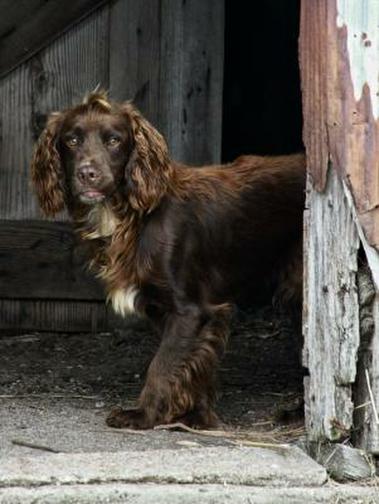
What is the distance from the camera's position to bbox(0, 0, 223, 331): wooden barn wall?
26.6 ft

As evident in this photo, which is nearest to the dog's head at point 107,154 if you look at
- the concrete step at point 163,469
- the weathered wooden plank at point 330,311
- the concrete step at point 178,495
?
the weathered wooden plank at point 330,311

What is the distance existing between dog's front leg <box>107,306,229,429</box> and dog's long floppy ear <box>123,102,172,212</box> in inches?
21.3

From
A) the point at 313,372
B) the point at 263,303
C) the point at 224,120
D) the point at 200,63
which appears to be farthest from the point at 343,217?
the point at 224,120

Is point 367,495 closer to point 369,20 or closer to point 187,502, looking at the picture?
point 187,502

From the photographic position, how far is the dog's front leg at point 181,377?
242 inches

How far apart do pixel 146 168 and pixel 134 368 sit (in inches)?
76.7

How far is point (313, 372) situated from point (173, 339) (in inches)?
32.8

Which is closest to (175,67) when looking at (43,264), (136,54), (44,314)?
(136,54)

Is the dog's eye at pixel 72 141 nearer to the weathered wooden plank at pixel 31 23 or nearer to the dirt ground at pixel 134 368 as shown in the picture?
the dirt ground at pixel 134 368

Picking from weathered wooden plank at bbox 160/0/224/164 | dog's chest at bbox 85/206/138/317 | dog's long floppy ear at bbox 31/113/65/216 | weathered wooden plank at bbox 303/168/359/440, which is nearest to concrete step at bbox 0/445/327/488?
weathered wooden plank at bbox 303/168/359/440

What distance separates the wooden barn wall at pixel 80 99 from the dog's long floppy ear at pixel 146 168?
1835mm

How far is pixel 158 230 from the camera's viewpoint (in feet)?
20.4

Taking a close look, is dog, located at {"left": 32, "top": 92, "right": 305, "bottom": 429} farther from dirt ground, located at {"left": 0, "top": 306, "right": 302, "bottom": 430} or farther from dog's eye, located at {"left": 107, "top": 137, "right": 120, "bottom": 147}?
dirt ground, located at {"left": 0, "top": 306, "right": 302, "bottom": 430}

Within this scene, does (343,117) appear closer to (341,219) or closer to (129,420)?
(341,219)
